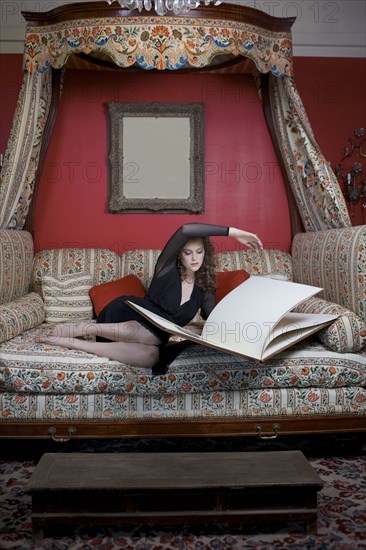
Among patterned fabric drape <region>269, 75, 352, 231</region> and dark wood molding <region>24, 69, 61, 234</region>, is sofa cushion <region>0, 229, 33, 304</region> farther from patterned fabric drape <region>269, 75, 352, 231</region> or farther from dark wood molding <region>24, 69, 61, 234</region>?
patterned fabric drape <region>269, 75, 352, 231</region>

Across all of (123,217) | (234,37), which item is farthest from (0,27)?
(234,37)

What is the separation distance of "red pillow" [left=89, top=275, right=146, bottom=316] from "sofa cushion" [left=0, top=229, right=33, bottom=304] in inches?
19.8

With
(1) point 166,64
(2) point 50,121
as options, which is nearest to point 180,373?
(1) point 166,64

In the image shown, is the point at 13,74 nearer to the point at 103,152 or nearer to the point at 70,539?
the point at 103,152

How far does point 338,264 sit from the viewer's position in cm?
329

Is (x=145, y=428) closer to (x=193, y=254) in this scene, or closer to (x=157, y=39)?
(x=193, y=254)

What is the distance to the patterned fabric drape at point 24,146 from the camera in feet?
12.5

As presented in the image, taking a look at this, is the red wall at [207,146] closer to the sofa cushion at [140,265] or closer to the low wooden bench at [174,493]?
the sofa cushion at [140,265]

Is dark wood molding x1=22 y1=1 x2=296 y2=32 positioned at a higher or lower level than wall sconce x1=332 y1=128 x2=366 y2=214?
higher

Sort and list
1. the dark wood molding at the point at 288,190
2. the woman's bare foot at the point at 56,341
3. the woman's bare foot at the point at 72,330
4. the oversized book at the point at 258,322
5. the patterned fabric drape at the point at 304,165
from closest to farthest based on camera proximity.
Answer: the oversized book at the point at 258,322 < the woman's bare foot at the point at 56,341 < the woman's bare foot at the point at 72,330 < the patterned fabric drape at the point at 304,165 < the dark wood molding at the point at 288,190

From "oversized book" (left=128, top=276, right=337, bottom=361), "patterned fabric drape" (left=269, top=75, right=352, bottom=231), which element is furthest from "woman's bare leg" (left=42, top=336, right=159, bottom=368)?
"patterned fabric drape" (left=269, top=75, right=352, bottom=231)

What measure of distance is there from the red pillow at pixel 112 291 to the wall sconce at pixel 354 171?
77.1 inches

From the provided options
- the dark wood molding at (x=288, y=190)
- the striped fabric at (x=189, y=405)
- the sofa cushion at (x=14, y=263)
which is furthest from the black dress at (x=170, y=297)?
the dark wood molding at (x=288, y=190)

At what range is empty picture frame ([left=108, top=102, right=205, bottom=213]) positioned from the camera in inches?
173
